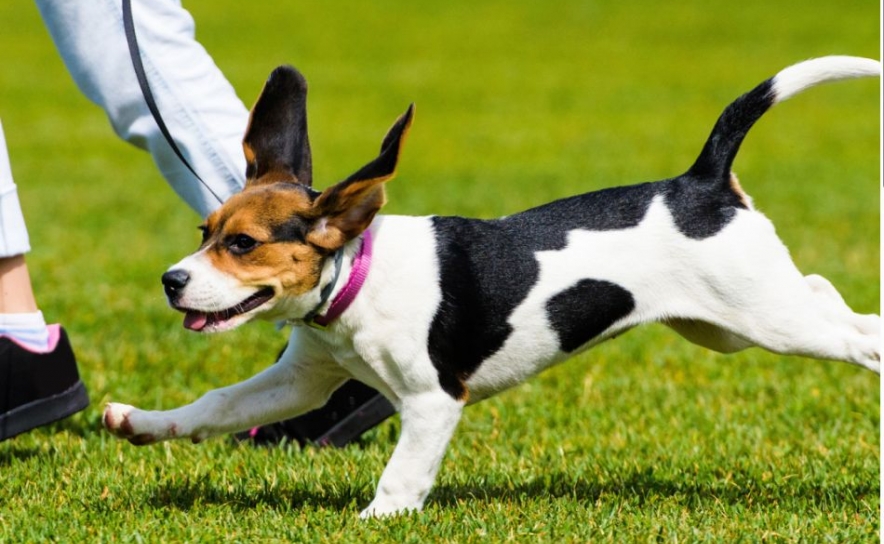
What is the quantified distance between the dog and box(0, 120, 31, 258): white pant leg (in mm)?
774

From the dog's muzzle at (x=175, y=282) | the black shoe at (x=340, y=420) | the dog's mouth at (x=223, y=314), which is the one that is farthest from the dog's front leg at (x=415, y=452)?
the black shoe at (x=340, y=420)

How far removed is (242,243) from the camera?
3.86 meters

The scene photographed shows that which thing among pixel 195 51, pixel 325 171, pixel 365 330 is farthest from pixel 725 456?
pixel 325 171

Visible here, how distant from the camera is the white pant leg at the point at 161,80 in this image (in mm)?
4699

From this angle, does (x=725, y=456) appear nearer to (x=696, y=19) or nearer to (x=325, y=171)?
(x=325, y=171)

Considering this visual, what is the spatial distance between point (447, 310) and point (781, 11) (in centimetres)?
2868

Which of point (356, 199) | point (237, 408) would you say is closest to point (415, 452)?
point (237, 408)

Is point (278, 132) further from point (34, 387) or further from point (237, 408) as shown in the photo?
point (34, 387)

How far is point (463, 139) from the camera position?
16.8 meters

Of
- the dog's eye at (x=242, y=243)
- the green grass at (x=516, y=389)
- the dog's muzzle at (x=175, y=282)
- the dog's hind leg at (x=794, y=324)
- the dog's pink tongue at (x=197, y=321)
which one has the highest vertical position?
the dog's hind leg at (x=794, y=324)

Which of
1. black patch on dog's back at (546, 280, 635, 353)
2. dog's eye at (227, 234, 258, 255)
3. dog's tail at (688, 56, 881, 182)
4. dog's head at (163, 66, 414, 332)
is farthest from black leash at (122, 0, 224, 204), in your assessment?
dog's tail at (688, 56, 881, 182)

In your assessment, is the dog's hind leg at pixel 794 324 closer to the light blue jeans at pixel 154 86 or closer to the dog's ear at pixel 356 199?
the dog's ear at pixel 356 199

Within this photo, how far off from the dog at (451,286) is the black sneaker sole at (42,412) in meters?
0.55

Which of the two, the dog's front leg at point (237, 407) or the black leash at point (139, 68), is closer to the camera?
the dog's front leg at point (237, 407)
